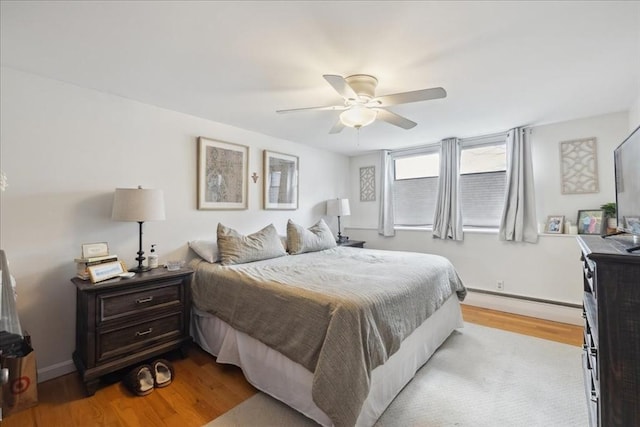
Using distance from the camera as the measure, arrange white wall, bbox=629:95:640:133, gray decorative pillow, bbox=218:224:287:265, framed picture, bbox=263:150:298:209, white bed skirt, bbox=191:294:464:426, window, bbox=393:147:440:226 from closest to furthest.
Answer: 1. white bed skirt, bbox=191:294:464:426
2. white wall, bbox=629:95:640:133
3. gray decorative pillow, bbox=218:224:287:265
4. framed picture, bbox=263:150:298:209
5. window, bbox=393:147:440:226

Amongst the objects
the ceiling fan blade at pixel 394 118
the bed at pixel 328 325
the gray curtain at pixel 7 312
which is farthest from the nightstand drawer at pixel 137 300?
the ceiling fan blade at pixel 394 118

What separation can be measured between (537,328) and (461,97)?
8.46ft

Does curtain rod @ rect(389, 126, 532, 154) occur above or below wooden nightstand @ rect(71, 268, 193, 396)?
above

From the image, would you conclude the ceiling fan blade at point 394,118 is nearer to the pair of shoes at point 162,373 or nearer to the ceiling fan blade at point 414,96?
the ceiling fan blade at point 414,96

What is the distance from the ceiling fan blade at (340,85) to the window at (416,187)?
282 centimetres

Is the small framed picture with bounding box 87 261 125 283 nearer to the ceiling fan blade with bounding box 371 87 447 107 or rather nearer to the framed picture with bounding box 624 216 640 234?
the ceiling fan blade with bounding box 371 87 447 107

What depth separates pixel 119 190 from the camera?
2.28 meters

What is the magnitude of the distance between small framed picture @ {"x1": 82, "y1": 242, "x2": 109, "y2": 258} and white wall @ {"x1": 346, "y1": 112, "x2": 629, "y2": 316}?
402 cm

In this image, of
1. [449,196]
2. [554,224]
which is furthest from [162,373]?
[554,224]

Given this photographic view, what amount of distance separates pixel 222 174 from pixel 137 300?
1594 millimetres

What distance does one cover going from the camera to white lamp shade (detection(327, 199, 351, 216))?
15.0 feet

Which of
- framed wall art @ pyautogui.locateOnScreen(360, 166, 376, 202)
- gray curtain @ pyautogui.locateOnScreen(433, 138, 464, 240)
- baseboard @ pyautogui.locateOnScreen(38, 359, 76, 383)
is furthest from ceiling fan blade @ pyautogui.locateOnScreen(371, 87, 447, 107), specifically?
baseboard @ pyautogui.locateOnScreen(38, 359, 76, 383)

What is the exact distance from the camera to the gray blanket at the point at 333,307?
1.50m

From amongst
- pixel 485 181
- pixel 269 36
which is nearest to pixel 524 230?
pixel 485 181
